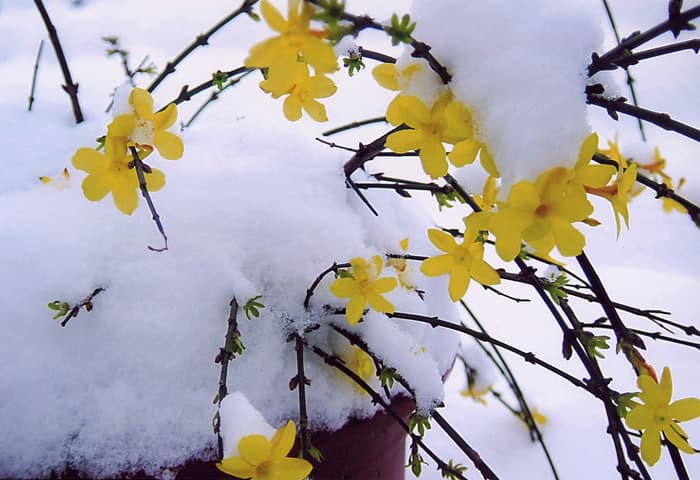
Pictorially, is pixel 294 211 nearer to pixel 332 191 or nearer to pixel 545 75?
pixel 332 191

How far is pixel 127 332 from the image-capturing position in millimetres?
523

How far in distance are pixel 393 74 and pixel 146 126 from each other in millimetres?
218

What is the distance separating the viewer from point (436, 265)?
468 millimetres

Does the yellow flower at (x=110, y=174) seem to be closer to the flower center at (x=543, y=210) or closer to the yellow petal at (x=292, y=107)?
the yellow petal at (x=292, y=107)

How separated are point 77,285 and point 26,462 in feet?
0.54

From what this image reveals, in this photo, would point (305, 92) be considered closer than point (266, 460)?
No

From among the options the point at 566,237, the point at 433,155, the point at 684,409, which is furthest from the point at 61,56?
the point at 684,409

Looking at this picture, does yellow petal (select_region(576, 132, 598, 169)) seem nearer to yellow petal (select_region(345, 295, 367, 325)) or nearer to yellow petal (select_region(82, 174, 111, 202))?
yellow petal (select_region(345, 295, 367, 325))

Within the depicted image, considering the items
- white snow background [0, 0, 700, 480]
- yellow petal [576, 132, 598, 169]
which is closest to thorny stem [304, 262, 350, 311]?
white snow background [0, 0, 700, 480]

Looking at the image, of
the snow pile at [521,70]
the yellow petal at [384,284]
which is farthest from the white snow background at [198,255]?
the yellow petal at [384,284]

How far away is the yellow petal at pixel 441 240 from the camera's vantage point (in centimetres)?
47

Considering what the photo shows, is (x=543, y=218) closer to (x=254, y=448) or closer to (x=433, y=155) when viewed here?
(x=433, y=155)

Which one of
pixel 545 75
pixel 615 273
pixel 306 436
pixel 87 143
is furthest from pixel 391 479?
pixel 615 273

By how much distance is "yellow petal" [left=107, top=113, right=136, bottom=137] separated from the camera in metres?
0.44
